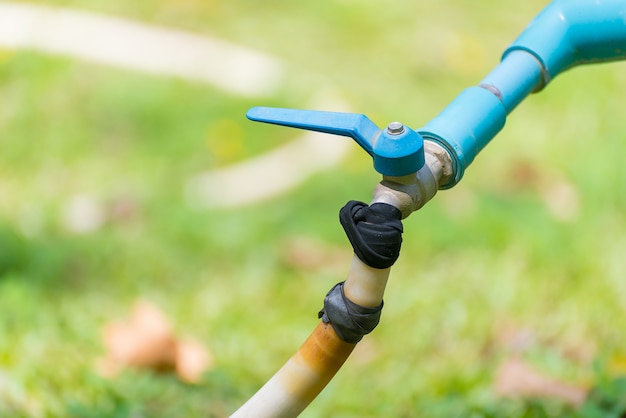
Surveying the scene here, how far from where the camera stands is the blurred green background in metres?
1.88

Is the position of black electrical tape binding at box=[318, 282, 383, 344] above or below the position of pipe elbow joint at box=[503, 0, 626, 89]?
below

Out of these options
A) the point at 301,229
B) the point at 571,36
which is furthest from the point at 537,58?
the point at 301,229

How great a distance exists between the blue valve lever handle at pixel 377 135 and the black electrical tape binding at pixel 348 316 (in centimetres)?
15

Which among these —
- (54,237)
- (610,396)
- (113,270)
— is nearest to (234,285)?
(113,270)

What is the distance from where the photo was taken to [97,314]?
224 centimetres

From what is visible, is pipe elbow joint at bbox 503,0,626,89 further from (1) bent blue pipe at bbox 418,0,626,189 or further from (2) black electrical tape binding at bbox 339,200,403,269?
(2) black electrical tape binding at bbox 339,200,403,269

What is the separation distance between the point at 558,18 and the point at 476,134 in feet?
0.81

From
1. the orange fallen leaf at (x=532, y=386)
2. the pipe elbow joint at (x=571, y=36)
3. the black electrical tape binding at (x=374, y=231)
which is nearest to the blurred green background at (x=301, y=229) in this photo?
the orange fallen leaf at (x=532, y=386)

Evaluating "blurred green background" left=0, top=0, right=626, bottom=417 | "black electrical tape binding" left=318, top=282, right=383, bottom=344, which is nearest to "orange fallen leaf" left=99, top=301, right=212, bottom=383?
"blurred green background" left=0, top=0, right=626, bottom=417

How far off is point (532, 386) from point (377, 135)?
35.9 inches

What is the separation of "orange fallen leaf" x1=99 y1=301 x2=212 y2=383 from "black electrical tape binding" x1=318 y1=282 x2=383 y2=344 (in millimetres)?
891

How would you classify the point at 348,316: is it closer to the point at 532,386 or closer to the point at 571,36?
the point at 571,36

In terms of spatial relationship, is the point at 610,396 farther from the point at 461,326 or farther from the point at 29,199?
the point at 29,199

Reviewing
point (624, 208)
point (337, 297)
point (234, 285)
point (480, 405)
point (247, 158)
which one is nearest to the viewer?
point (337, 297)
